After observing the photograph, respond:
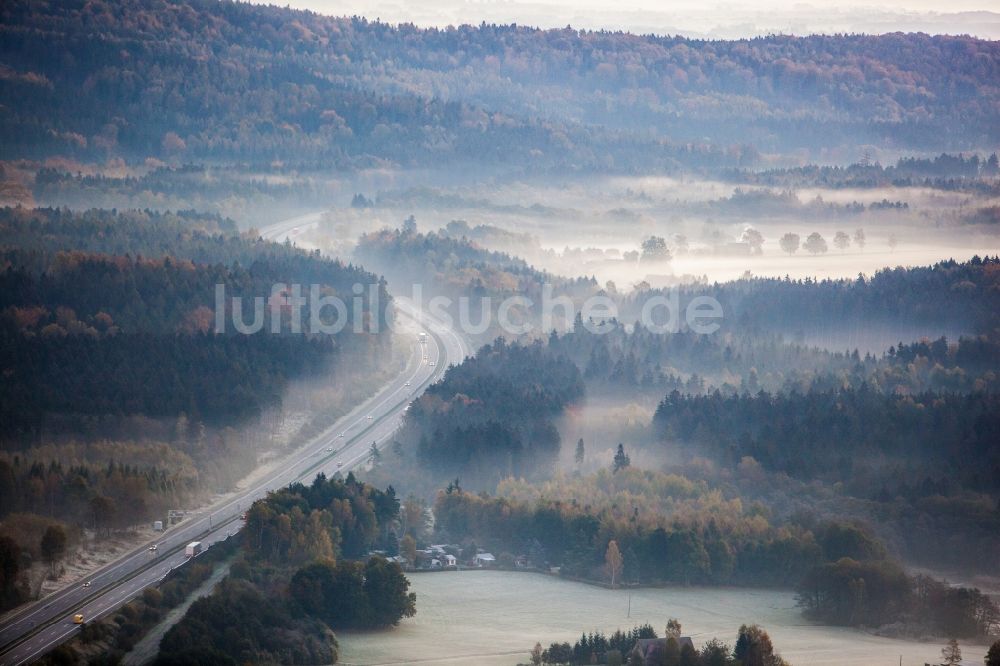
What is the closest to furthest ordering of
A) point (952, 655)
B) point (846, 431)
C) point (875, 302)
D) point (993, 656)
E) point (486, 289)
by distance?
point (993, 656) → point (952, 655) → point (846, 431) → point (875, 302) → point (486, 289)

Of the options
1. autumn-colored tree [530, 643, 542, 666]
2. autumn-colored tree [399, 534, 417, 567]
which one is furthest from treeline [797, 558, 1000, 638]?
autumn-colored tree [399, 534, 417, 567]

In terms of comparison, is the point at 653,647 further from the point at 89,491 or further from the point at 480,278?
the point at 480,278

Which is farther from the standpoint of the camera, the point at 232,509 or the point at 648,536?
the point at 232,509

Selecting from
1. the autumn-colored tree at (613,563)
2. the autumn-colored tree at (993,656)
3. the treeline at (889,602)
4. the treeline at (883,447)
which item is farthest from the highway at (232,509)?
the autumn-colored tree at (993,656)

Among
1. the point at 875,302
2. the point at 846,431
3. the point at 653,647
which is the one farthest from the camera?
the point at 875,302

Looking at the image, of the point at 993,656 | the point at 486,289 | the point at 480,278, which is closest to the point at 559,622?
the point at 993,656

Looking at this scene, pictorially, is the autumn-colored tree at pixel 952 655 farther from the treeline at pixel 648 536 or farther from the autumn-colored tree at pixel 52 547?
the autumn-colored tree at pixel 52 547
